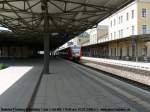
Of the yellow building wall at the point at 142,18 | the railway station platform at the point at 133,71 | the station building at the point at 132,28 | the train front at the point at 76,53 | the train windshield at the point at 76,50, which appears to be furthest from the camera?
the yellow building wall at the point at 142,18

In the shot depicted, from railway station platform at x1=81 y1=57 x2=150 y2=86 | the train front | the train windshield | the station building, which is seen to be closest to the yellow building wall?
the station building

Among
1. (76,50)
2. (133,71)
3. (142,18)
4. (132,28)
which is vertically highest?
(142,18)

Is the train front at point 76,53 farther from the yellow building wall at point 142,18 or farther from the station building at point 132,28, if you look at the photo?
the yellow building wall at point 142,18

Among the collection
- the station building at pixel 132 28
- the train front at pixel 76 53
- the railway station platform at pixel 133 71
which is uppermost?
the station building at pixel 132 28

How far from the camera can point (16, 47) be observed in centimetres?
8088

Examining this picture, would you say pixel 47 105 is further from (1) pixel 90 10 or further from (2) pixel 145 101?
(1) pixel 90 10

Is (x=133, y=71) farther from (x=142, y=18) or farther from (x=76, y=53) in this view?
(x=142, y=18)

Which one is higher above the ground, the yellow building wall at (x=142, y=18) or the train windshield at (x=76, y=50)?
the yellow building wall at (x=142, y=18)

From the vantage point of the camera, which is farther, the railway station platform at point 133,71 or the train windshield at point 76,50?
the train windshield at point 76,50

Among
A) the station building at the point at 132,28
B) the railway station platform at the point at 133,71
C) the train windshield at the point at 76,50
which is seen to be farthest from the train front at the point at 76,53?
the railway station platform at the point at 133,71

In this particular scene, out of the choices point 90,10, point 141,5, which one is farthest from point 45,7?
point 141,5

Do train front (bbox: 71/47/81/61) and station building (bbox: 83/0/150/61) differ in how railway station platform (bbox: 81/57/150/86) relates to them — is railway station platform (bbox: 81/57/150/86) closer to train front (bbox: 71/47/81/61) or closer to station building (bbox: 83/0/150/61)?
train front (bbox: 71/47/81/61)

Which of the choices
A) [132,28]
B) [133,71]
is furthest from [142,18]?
[133,71]

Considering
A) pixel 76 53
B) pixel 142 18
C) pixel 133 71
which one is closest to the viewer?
pixel 133 71
